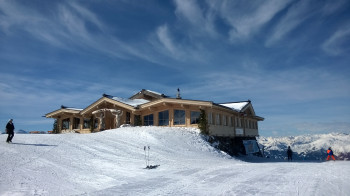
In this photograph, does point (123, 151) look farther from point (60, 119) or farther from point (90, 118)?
point (60, 119)

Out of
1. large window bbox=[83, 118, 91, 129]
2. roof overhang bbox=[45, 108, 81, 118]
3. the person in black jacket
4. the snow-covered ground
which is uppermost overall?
roof overhang bbox=[45, 108, 81, 118]

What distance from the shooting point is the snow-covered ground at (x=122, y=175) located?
6887 millimetres

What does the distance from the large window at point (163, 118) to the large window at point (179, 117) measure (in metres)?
1.10

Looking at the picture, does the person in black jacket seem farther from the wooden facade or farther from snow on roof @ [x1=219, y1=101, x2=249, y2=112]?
snow on roof @ [x1=219, y1=101, x2=249, y2=112]

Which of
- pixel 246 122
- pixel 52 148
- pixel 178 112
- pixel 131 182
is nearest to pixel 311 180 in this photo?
pixel 131 182

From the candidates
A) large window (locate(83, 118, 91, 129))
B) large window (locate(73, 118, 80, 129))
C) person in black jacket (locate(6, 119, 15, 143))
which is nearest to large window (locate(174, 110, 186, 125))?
person in black jacket (locate(6, 119, 15, 143))

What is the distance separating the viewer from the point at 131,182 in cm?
833

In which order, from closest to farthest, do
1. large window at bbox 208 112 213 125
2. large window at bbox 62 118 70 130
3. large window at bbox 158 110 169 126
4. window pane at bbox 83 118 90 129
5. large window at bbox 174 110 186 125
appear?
large window at bbox 208 112 213 125, large window at bbox 174 110 186 125, large window at bbox 158 110 169 126, window pane at bbox 83 118 90 129, large window at bbox 62 118 70 130

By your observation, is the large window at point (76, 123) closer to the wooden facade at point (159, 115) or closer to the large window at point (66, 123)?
the wooden facade at point (159, 115)

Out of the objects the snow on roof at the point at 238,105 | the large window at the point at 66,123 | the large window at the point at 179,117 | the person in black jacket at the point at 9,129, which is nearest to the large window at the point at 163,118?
the large window at the point at 179,117

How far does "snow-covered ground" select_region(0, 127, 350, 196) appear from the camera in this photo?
6.89 metres

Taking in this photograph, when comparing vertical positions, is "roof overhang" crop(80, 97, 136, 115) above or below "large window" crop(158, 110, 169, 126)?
above

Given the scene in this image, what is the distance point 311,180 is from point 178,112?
1709 centimetres

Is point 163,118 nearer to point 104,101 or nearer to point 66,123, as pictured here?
point 104,101
